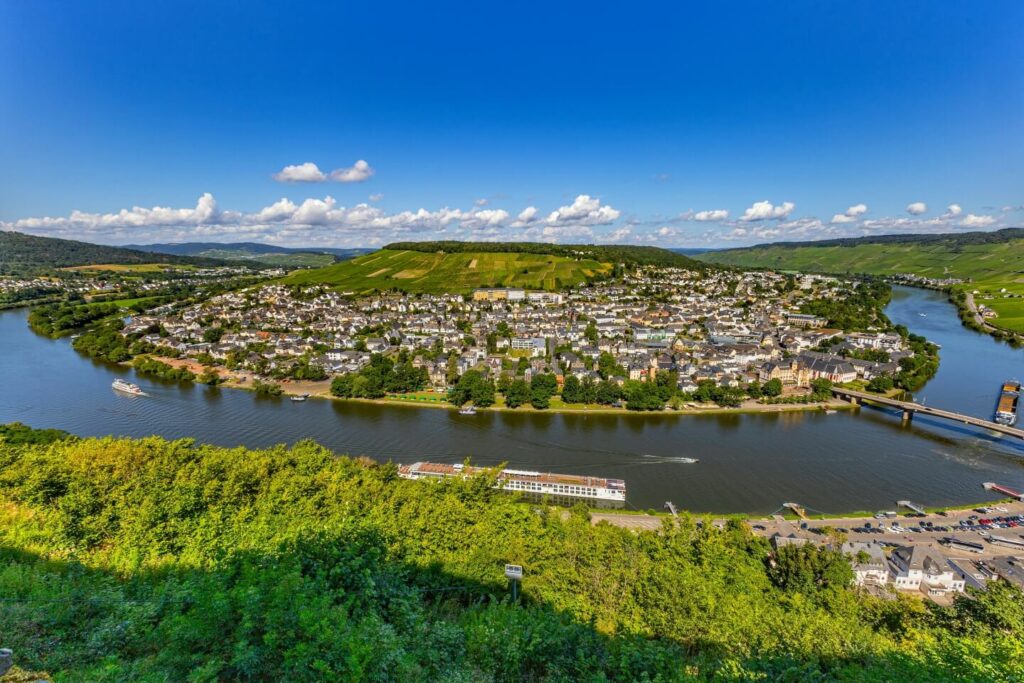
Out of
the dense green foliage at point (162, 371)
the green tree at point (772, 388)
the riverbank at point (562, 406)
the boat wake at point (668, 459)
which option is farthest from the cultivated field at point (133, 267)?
the green tree at point (772, 388)

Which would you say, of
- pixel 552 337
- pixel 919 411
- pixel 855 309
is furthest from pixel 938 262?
pixel 552 337

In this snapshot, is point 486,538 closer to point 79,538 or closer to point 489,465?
point 79,538

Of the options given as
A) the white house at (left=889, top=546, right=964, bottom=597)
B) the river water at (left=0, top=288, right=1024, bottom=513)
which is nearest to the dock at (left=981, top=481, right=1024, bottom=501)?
the river water at (left=0, top=288, right=1024, bottom=513)

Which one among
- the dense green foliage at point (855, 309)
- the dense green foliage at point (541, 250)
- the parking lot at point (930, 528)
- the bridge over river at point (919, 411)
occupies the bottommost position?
the parking lot at point (930, 528)

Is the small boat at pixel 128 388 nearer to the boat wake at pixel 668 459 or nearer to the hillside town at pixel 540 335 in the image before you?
the hillside town at pixel 540 335

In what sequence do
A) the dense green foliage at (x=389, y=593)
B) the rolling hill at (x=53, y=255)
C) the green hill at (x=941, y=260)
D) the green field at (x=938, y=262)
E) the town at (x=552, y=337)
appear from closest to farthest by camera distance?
the dense green foliage at (x=389, y=593) < the town at (x=552, y=337) < the green field at (x=938, y=262) < the green hill at (x=941, y=260) < the rolling hill at (x=53, y=255)

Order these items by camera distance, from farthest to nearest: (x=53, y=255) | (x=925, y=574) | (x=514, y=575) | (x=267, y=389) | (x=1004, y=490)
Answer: (x=53, y=255) → (x=267, y=389) → (x=1004, y=490) → (x=925, y=574) → (x=514, y=575)

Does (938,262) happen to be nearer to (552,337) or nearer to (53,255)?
(552,337)
